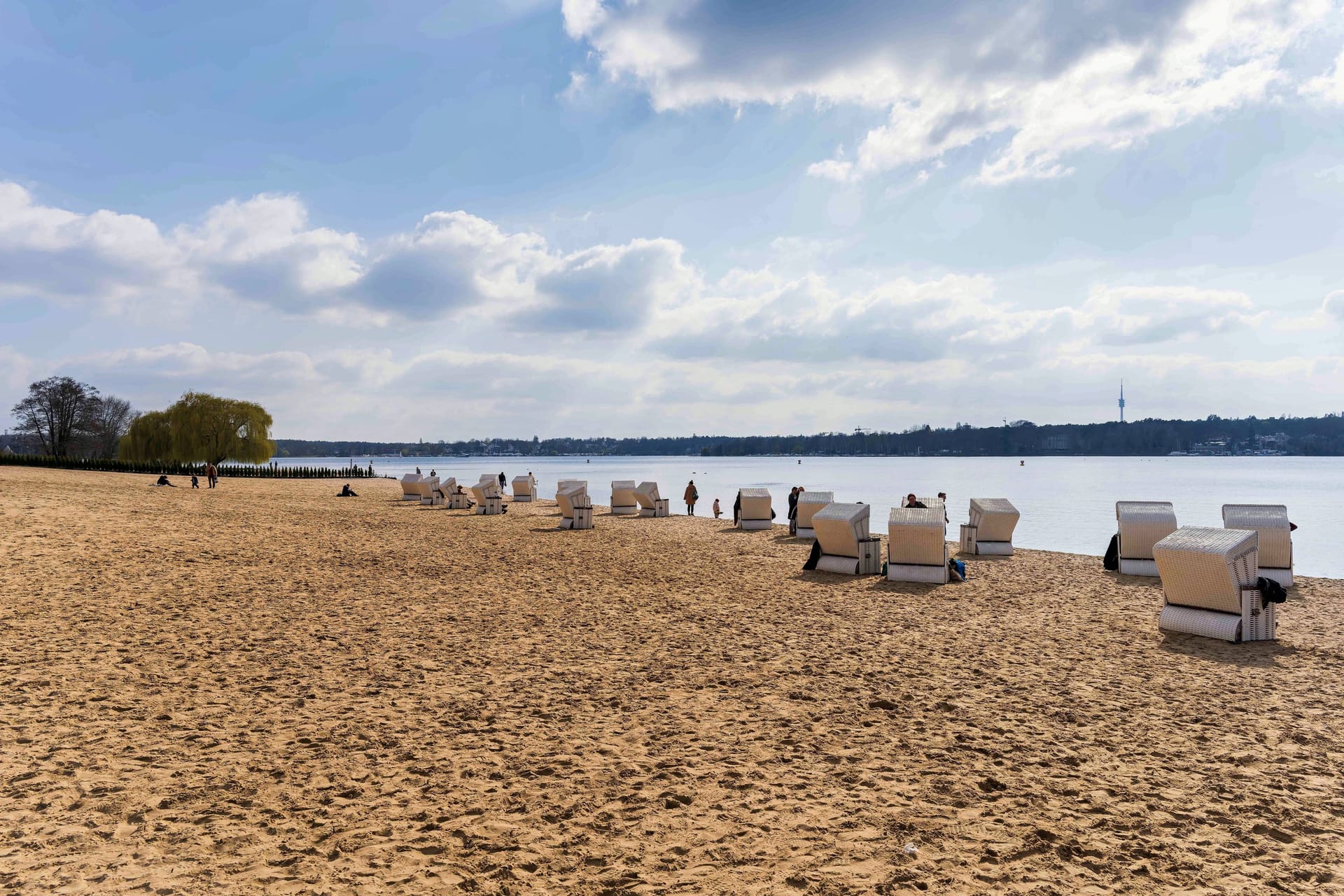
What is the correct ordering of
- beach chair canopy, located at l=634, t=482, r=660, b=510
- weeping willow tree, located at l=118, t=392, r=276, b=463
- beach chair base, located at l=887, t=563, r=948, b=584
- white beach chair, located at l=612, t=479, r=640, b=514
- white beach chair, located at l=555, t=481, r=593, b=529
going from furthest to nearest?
weeping willow tree, located at l=118, t=392, r=276, b=463 < white beach chair, located at l=612, t=479, r=640, b=514 < beach chair canopy, located at l=634, t=482, r=660, b=510 < white beach chair, located at l=555, t=481, r=593, b=529 < beach chair base, located at l=887, t=563, r=948, b=584

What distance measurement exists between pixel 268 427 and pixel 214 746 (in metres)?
64.7

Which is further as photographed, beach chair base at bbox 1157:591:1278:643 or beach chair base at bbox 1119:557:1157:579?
beach chair base at bbox 1119:557:1157:579

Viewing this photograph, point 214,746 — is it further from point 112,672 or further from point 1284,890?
point 1284,890

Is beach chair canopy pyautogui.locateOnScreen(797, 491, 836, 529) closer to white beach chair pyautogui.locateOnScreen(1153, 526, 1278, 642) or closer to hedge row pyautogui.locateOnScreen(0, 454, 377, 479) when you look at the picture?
white beach chair pyautogui.locateOnScreen(1153, 526, 1278, 642)

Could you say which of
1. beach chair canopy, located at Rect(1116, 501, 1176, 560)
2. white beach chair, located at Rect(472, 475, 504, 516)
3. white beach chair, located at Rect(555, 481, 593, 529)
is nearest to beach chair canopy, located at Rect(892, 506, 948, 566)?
beach chair canopy, located at Rect(1116, 501, 1176, 560)

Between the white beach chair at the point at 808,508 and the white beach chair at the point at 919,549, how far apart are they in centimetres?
638

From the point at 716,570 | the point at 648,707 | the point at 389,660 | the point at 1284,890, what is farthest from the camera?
the point at 716,570

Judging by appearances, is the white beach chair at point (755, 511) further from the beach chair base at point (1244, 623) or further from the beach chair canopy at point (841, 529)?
the beach chair base at point (1244, 623)

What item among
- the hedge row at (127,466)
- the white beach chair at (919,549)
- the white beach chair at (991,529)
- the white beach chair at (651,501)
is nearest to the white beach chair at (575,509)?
the white beach chair at (651,501)

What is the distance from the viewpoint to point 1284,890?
3.72m

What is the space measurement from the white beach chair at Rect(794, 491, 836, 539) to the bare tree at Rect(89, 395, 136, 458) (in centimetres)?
7696

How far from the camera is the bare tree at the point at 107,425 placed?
80062 millimetres

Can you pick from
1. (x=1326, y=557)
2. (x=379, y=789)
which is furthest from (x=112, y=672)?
(x=1326, y=557)

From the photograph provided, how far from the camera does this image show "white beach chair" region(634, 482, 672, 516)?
2816cm
